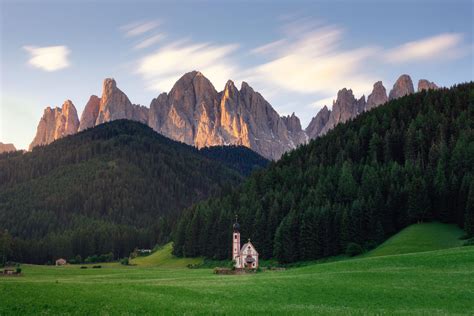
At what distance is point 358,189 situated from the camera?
118 m

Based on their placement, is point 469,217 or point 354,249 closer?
point 469,217

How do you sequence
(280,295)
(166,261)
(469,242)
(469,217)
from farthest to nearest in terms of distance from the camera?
(166,261)
(469,217)
(469,242)
(280,295)

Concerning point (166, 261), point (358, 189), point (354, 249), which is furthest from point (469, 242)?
point (166, 261)

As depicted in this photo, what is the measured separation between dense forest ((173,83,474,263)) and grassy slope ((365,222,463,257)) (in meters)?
2.97

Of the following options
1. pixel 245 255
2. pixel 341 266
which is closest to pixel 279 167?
pixel 245 255

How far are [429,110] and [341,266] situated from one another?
9986 cm

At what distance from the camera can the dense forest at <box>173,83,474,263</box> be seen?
105 m

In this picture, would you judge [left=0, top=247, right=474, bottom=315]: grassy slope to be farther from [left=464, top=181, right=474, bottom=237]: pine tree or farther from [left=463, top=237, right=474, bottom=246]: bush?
[left=464, top=181, right=474, bottom=237]: pine tree

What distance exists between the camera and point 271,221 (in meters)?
121

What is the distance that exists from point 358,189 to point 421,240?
2736 cm

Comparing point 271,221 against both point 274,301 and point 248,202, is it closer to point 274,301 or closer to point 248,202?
point 248,202

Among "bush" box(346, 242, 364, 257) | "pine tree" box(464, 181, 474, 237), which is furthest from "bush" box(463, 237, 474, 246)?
"bush" box(346, 242, 364, 257)

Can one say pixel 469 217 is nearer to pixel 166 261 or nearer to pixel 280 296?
pixel 280 296

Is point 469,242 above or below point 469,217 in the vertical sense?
below
